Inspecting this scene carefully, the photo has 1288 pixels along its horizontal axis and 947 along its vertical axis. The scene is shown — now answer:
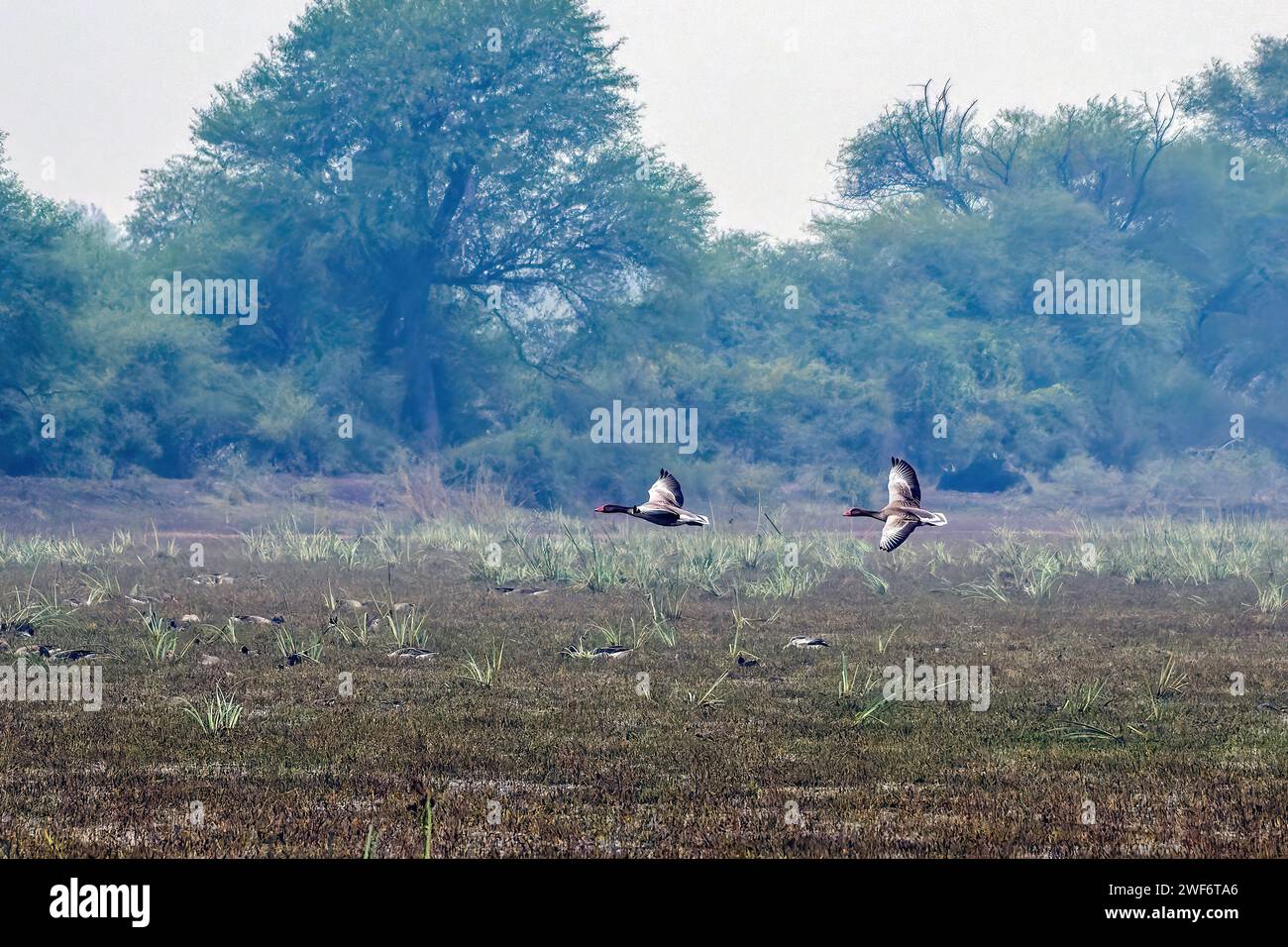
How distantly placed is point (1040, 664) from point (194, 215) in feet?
125

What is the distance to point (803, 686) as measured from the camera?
42.2ft

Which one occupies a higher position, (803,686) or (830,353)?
(830,353)

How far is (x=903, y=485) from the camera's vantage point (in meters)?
7.34

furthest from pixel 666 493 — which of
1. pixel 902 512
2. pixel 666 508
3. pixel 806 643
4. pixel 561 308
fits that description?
pixel 561 308

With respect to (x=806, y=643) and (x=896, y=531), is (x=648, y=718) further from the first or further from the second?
(x=896, y=531)

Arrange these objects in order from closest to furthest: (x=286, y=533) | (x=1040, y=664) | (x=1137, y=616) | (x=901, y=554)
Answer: (x=1040, y=664), (x=1137, y=616), (x=901, y=554), (x=286, y=533)

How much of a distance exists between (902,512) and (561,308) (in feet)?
150

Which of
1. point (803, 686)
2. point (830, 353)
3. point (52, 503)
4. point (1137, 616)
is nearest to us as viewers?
point (803, 686)

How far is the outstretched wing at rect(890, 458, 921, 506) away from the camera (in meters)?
7.29

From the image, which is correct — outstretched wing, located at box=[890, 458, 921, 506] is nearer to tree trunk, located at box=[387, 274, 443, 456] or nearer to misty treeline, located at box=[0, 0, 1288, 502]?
misty treeline, located at box=[0, 0, 1288, 502]

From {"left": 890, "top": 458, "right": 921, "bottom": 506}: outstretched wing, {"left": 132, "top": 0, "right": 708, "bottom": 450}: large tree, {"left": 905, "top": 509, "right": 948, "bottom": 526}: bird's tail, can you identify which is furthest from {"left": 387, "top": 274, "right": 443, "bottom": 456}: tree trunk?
{"left": 905, "top": 509, "right": 948, "bottom": 526}: bird's tail

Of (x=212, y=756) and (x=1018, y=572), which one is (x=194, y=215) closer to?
(x=1018, y=572)
